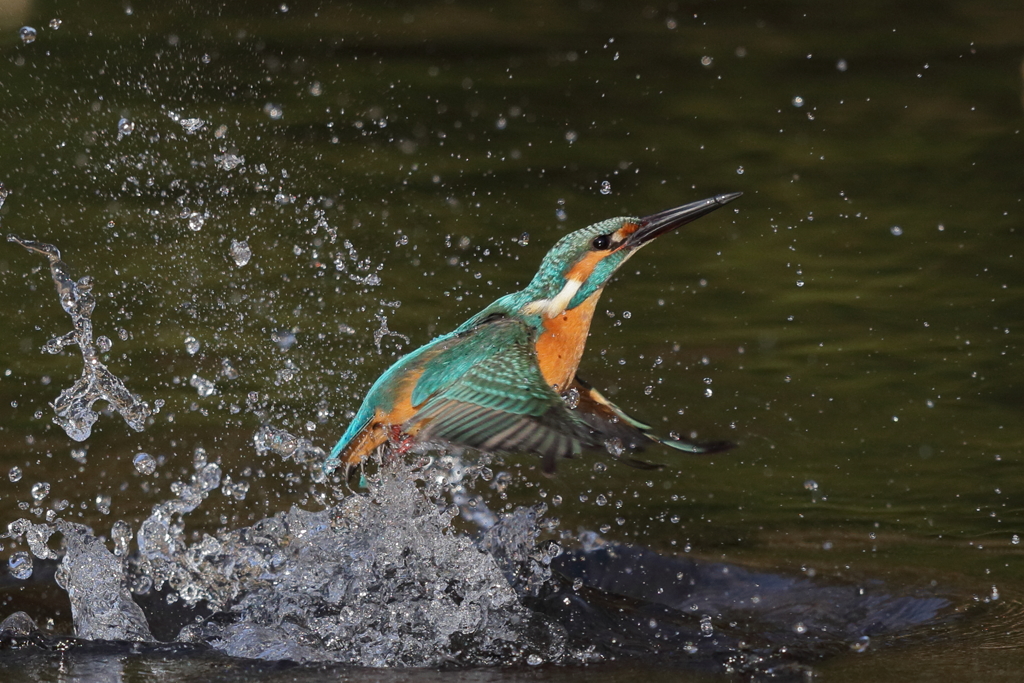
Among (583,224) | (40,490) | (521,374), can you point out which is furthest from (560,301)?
(583,224)

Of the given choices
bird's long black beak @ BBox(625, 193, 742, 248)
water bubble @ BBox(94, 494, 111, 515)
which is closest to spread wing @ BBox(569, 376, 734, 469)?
bird's long black beak @ BBox(625, 193, 742, 248)

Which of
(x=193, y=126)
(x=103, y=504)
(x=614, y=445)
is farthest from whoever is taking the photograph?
(x=193, y=126)

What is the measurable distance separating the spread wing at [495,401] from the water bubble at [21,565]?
1.15 metres

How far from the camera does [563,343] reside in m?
2.83

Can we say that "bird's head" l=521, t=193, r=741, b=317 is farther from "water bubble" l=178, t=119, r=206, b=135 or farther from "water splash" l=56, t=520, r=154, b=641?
"water bubble" l=178, t=119, r=206, b=135

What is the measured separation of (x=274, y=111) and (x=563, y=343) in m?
3.89

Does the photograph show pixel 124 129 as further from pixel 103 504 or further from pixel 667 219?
pixel 667 219

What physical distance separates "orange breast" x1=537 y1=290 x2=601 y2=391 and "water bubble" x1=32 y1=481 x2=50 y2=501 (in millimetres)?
1896

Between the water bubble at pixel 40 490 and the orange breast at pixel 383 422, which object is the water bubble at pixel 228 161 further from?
the orange breast at pixel 383 422

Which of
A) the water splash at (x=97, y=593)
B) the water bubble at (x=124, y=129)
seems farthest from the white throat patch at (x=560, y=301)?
the water bubble at (x=124, y=129)

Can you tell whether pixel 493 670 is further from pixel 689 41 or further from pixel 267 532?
pixel 689 41

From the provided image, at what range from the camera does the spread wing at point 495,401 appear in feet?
7.84

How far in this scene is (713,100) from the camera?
22.6 ft

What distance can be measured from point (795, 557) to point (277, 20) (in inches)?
202
